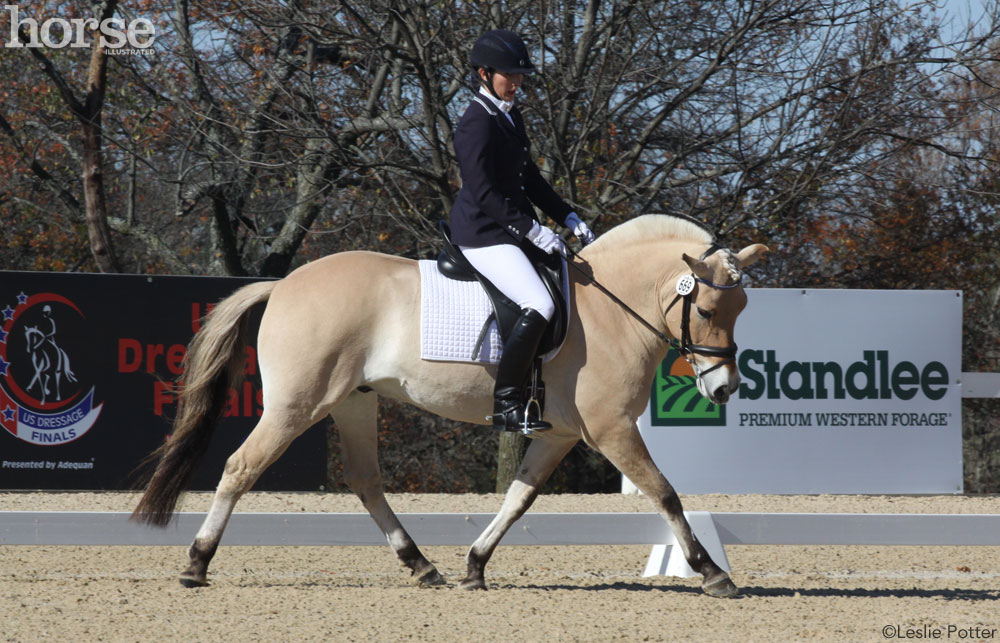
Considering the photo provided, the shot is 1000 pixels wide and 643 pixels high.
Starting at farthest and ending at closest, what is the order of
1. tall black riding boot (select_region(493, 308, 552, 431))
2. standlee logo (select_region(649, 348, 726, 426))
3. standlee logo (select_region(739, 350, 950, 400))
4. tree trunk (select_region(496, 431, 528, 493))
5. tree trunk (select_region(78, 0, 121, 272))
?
tree trunk (select_region(78, 0, 121, 272))
tree trunk (select_region(496, 431, 528, 493))
standlee logo (select_region(739, 350, 950, 400))
standlee logo (select_region(649, 348, 726, 426))
tall black riding boot (select_region(493, 308, 552, 431))

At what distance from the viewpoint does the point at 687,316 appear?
15.3ft

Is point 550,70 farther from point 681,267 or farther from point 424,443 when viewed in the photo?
point 681,267

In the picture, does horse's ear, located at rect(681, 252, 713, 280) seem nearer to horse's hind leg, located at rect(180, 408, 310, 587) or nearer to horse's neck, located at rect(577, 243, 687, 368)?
horse's neck, located at rect(577, 243, 687, 368)

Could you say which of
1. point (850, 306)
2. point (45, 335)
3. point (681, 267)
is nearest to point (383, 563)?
point (681, 267)

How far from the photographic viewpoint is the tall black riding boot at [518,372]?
14.6 feet

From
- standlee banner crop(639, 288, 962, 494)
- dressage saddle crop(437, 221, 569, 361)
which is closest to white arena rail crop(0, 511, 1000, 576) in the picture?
dressage saddle crop(437, 221, 569, 361)

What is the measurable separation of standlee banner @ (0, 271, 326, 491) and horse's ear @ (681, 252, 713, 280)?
429 cm

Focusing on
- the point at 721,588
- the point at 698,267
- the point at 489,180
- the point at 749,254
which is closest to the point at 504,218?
the point at 489,180

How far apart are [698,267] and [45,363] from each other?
537cm

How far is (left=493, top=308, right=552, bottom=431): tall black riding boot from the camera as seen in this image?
445 centimetres

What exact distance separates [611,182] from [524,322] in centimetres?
542

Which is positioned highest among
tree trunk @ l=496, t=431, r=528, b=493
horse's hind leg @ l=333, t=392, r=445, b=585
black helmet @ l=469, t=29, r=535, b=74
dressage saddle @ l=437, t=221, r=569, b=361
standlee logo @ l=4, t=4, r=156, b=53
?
standlee logo @ l=4, t=4, r=156, b=53

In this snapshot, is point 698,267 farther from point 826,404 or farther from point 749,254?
point 826,404

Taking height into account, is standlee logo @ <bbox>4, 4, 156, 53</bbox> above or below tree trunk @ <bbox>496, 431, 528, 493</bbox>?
above
